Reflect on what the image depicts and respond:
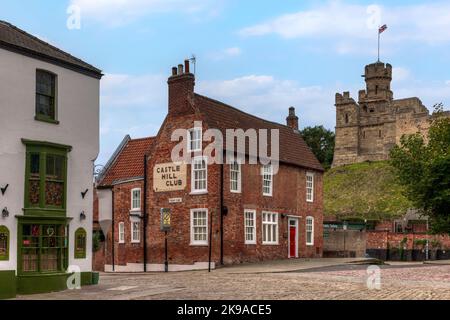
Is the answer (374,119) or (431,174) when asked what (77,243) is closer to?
(431,174)

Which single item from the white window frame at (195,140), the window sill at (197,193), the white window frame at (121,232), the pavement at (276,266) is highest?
the white window frame at (195,140)

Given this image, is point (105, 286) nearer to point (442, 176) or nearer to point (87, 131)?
point (87, 131)

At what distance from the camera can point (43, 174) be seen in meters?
22.5

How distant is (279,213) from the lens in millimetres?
40312

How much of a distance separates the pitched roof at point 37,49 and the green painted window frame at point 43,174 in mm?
2833

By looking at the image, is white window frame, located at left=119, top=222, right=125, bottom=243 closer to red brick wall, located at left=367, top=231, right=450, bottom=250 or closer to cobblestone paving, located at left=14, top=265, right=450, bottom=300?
cobblestone paving, located at left=14, top=265, right=450, bottom=300

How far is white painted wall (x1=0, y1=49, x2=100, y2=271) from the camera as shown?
21.5 m

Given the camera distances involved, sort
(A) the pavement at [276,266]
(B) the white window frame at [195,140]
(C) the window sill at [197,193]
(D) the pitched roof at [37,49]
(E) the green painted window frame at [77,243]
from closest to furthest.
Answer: (D) the pitched roof at [37,49], (E) the green painted window frame at [77,243], (A) the pavement at [276,266], (C) the window sill at [197,193], (B) the white window frame at [195,140]

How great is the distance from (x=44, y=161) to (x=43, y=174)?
0.42 metres

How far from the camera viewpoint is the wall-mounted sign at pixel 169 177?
123 feet

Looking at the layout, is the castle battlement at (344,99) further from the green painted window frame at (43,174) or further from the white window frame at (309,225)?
the green painted window frame at (43,174)

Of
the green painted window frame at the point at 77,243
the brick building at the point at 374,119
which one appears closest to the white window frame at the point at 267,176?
the green painted window frame at the point at 77,243

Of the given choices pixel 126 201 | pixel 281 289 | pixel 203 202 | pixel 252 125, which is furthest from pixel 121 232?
pixel 281 289
